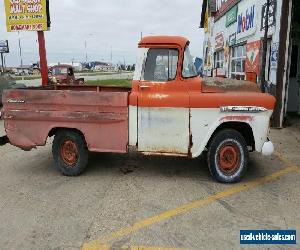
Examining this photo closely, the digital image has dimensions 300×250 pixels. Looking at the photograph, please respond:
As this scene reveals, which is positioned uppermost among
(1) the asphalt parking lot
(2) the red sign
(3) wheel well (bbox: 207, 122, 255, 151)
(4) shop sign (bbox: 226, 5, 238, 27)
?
A: (2) the red sign

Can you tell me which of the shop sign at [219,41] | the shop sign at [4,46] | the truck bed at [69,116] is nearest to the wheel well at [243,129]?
the truck bed at [69,116]

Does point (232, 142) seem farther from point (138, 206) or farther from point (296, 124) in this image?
point (296, 124)

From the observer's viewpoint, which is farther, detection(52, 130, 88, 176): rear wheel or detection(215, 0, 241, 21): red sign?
detection(215, 0, 241, 21): red sign

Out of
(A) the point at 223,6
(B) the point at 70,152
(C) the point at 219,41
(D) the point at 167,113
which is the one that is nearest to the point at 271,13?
(D) the point at 167,113

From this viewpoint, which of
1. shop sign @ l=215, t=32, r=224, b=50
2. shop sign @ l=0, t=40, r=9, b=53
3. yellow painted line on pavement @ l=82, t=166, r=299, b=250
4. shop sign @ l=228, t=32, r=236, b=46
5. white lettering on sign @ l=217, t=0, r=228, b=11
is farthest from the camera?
shop sign @ l=0, t=40, r=9, b=53

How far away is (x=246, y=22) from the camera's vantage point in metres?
14.1

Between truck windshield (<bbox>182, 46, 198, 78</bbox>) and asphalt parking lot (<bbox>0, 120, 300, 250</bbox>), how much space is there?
190 centimetres

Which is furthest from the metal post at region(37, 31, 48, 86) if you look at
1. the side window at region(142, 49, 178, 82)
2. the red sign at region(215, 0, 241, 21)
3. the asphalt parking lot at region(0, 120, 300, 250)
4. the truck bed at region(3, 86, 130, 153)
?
the red sign at region(215, 0, 241, 21)

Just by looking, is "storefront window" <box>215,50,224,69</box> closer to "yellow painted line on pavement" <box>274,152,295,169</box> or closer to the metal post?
the metal post

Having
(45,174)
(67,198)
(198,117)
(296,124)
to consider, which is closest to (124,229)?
(67,198)

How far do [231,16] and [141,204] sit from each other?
13.9 metres

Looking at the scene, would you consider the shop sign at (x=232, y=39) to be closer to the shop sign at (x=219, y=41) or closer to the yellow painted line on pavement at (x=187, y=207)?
the shop sign at (x=219, y=41)

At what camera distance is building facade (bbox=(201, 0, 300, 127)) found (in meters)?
10.3

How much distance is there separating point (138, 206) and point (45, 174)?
8.08 feet
